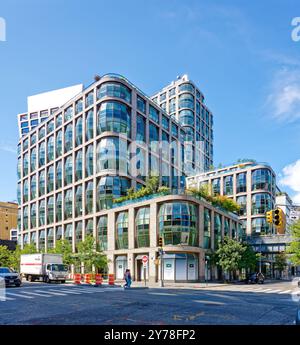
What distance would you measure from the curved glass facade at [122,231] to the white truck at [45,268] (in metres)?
10.4

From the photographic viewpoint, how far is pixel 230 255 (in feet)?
155

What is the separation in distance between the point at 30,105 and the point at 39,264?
1569 inches

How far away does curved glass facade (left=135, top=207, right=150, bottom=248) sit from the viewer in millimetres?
46719

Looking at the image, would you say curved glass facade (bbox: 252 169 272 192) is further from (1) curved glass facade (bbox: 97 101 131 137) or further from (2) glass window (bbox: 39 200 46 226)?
(2) glass window (bbox: 39 200 46 226)

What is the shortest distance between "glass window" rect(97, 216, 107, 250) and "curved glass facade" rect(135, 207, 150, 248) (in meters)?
7.23

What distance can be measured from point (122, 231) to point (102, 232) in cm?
508

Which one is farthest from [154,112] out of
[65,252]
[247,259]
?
[65,252]

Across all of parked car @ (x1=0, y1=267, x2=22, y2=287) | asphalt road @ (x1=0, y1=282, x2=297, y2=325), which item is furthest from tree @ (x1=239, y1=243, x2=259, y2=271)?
asphalt road @ (x1=0, y1=282, x2=297, y2=325)

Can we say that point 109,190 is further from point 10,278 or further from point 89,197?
point 10,278

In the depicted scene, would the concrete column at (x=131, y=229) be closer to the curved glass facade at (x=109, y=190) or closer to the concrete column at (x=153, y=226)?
the concrete column at (x=153, y=226)

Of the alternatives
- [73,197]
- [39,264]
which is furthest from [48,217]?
[39,264]

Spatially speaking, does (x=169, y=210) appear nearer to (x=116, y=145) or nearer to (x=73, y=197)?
(x=73, y=197)
